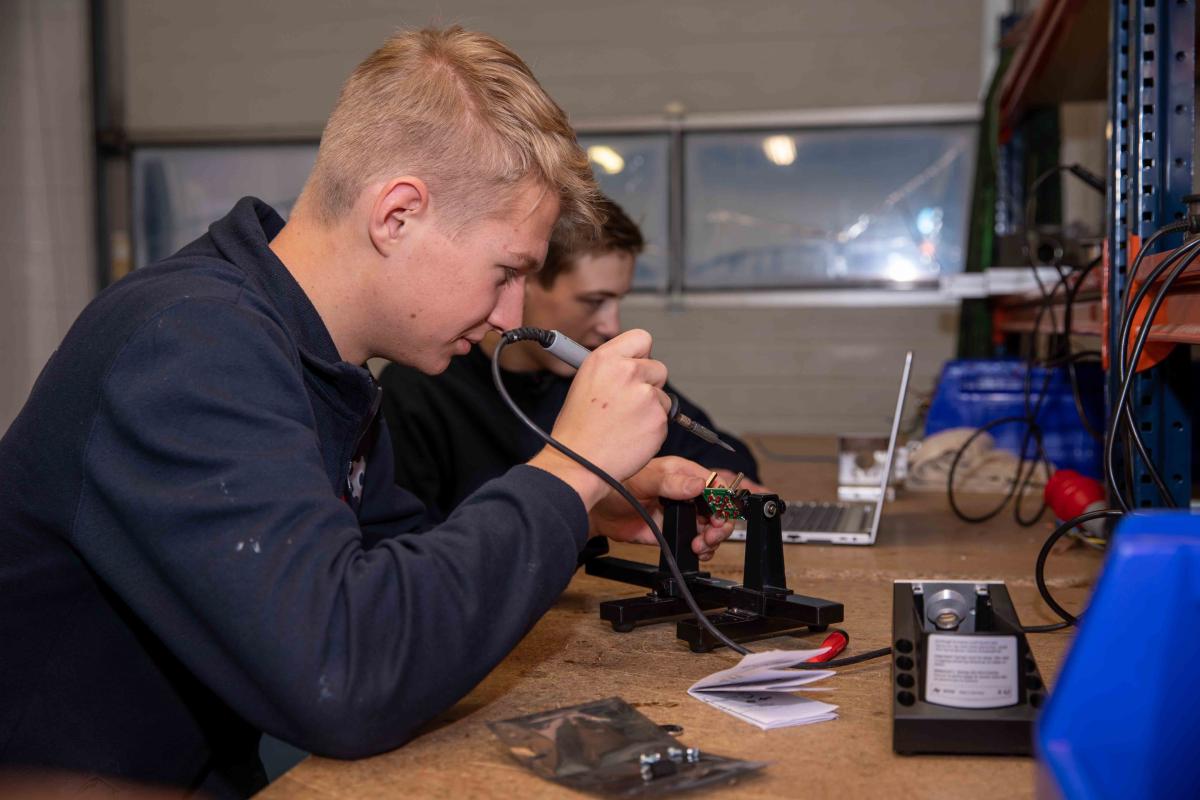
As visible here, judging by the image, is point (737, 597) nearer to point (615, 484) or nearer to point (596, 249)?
point (615, 484)

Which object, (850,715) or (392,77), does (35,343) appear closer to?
(392,77)

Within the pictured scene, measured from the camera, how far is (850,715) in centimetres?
85

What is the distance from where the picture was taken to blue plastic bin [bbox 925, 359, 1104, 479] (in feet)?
7.08

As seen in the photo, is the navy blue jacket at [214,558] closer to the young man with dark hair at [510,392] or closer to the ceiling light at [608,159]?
the young man with dark hair at [510,392]

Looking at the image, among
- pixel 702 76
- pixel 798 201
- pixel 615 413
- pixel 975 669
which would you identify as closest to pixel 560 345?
pixel 615 413

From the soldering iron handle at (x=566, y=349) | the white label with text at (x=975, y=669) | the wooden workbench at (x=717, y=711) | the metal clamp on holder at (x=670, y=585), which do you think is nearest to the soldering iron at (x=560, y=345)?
the soldering iron handle at (x=566, y=349)

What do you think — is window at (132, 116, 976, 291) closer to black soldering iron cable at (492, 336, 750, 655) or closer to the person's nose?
the person's nose

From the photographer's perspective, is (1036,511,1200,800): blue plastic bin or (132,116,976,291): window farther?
(132,116,976,291): window

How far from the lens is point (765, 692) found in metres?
0.90

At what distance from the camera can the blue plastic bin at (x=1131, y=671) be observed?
1.52ft

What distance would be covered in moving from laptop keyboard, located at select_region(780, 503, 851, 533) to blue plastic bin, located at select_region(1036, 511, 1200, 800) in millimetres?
1185

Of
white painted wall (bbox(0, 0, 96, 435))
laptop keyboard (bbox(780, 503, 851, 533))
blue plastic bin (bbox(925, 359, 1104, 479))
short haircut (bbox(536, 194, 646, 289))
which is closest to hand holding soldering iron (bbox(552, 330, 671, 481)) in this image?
laptop keyboard (bbox(780, 503, 851, 533))

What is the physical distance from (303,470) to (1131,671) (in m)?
0.54

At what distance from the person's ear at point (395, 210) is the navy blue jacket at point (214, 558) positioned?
9 cm
